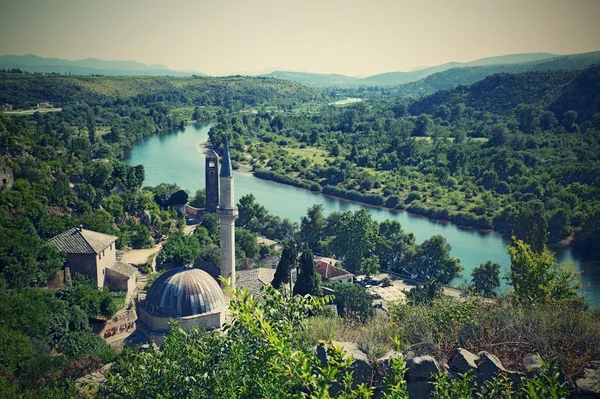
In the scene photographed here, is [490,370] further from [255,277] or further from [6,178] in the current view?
[6,178]

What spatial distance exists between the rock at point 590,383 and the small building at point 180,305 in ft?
29.4

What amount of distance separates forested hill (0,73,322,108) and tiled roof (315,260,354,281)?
4115cm

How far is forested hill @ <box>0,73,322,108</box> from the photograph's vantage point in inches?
2383

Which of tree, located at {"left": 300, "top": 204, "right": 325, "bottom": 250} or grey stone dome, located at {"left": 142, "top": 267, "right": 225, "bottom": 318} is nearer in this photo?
grey stone dome, located at {"left": 142, "top": 267, "right": 225, "bottom": 318}

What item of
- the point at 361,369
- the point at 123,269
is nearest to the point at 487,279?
the point at 123,269

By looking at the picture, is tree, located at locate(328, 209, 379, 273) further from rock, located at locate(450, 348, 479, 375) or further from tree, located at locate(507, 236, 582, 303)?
rock, located at locate(450, 348, 479, 375)

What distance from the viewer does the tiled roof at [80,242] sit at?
18.0 m

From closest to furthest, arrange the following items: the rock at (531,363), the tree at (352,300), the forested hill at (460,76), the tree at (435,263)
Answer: the rock at (531,363), the tree at (352,300), the tree at (435,263), the forested hill at (460,76)

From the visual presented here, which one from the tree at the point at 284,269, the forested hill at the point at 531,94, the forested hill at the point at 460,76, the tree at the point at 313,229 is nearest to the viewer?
the tree at the point at 284,269

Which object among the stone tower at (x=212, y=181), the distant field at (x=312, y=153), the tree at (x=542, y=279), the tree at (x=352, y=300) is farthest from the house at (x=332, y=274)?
the distant field at (x=312, y=153)

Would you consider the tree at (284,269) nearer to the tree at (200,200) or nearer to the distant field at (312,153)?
the tree at (200,200)

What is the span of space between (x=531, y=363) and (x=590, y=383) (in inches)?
21.8

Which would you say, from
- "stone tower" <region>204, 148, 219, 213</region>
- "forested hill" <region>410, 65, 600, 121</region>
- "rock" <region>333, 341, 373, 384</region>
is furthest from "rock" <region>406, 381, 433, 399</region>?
"forested hill" <region>410, 65, 600, 121</region>

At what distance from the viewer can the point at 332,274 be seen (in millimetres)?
21156
